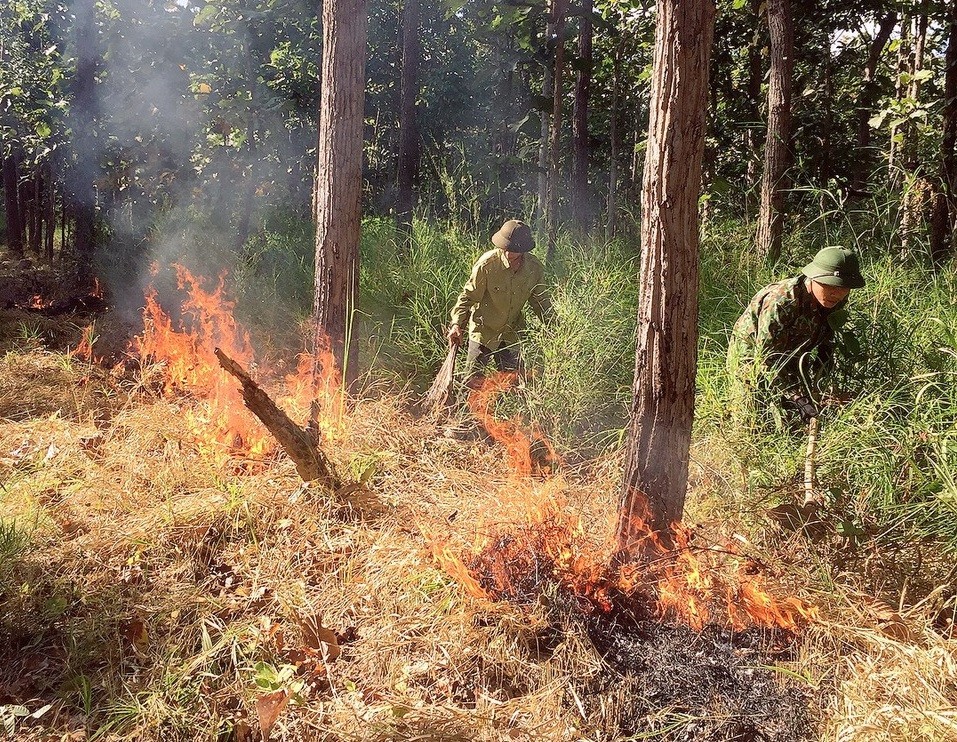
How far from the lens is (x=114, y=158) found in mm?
10914

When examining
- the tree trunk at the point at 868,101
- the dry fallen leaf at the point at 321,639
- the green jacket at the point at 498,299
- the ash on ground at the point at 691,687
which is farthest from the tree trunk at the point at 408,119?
the ash on ground at the point at 691,687

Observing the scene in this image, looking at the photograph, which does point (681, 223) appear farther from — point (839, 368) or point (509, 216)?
point (509, 216)

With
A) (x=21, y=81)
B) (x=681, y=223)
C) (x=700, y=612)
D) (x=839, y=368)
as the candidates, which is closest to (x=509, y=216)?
(x=839, y=368)

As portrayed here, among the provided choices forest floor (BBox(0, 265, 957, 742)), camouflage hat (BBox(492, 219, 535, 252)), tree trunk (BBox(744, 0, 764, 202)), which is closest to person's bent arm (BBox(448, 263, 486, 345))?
camouflage hat (BBox(492, 219, 535, 252))

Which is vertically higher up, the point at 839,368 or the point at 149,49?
the point at 149,49

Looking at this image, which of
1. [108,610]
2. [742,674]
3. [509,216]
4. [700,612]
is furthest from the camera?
[509,216]

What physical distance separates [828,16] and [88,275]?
33.6ft

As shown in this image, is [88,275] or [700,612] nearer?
[700,612]

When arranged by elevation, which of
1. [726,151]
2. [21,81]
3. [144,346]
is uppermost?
[21,81]

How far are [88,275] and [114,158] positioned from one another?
6.14ft

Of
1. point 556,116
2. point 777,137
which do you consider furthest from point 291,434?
point 556,116

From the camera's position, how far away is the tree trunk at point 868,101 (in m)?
8.88

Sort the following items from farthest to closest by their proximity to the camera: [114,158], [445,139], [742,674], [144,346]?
[445,139], [114,158], [144,346], [742,674]

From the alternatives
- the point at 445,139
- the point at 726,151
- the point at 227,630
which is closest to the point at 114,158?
the point at 445,139
